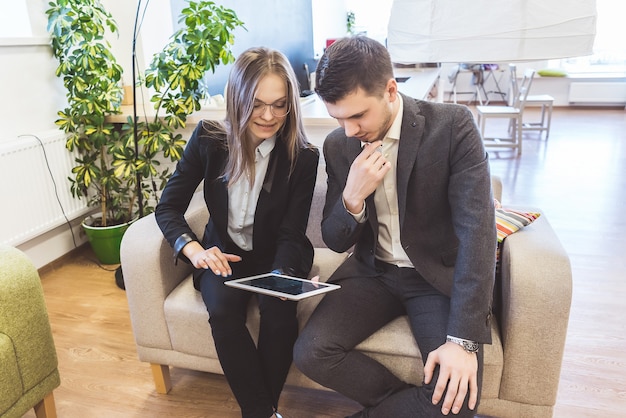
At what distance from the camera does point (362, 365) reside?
132cm

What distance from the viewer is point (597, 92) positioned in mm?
7375

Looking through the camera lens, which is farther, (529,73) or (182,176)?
(529,73)

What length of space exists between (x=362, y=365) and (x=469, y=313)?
1.05 ft

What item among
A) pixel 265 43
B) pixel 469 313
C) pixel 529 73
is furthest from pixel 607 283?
pixel 529 73

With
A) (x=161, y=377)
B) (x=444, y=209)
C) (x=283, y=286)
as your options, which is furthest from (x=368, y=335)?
(x=161, y=377)

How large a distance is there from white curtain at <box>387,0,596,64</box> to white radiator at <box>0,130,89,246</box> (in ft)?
6.69

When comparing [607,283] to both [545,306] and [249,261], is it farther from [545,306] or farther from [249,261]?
[249,261]

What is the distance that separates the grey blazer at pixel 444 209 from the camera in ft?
4.00

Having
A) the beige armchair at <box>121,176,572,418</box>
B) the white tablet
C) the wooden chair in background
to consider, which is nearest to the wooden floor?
the beige armchair at <box>121,176,572,418</box>

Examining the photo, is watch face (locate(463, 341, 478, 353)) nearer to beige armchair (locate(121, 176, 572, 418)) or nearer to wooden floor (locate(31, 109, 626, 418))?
beige armchair (locate(121, 176, 572, 418))

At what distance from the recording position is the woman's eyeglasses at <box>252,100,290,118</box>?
1461mm

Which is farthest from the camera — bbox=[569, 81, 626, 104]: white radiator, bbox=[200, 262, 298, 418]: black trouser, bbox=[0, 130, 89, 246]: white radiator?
bbox=[569, 81, 626, 104]: white radiator

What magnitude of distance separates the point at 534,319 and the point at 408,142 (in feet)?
1.81

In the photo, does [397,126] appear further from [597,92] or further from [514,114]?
[597,92]
